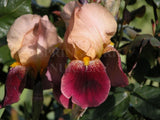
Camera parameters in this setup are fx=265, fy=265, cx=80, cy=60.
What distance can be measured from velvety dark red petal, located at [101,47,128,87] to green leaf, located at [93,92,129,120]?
0.37 feet

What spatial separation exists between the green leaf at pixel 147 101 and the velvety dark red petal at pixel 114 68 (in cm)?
14

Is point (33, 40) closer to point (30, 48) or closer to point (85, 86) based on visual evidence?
point (30, 48)

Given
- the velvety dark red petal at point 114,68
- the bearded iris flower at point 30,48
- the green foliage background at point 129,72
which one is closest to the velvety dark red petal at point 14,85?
the bearded iris flower at point 30,48

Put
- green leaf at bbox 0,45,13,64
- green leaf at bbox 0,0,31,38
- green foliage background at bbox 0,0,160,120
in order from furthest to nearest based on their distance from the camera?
green leaf at bbox 0,45,13,64
green leaf at bbox 0,0,31,38
green foliage background at bbox 0,0,160,120

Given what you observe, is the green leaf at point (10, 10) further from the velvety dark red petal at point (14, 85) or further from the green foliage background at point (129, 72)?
the velvety dark red petal at point (14, 85)

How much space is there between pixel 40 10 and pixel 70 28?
1.53 ft

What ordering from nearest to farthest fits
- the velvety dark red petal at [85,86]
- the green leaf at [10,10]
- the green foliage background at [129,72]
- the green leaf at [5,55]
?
the velvety dark red petal at [85,86] → the green foliage background at [129,72] → the green leaf at [10,10] → the green leaf at [5,55]

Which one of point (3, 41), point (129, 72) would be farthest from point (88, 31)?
point (3, 41)

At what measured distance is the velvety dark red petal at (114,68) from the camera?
2.05ft

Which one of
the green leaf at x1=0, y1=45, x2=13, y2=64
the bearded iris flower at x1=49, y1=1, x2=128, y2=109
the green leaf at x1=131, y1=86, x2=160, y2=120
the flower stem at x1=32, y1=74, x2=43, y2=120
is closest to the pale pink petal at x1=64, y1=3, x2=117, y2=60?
the bearded iris flower at x1=49, y1=1, x2=128, y2=109

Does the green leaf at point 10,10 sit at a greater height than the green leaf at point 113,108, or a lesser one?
greater

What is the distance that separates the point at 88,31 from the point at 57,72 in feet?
0.40

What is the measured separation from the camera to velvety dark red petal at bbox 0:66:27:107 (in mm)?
599

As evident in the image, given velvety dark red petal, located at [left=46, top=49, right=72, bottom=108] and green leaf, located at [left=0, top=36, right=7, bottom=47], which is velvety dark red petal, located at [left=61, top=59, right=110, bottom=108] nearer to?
velvety dark red petal, located at [left=46, top=49, right=72, bottom=108]
